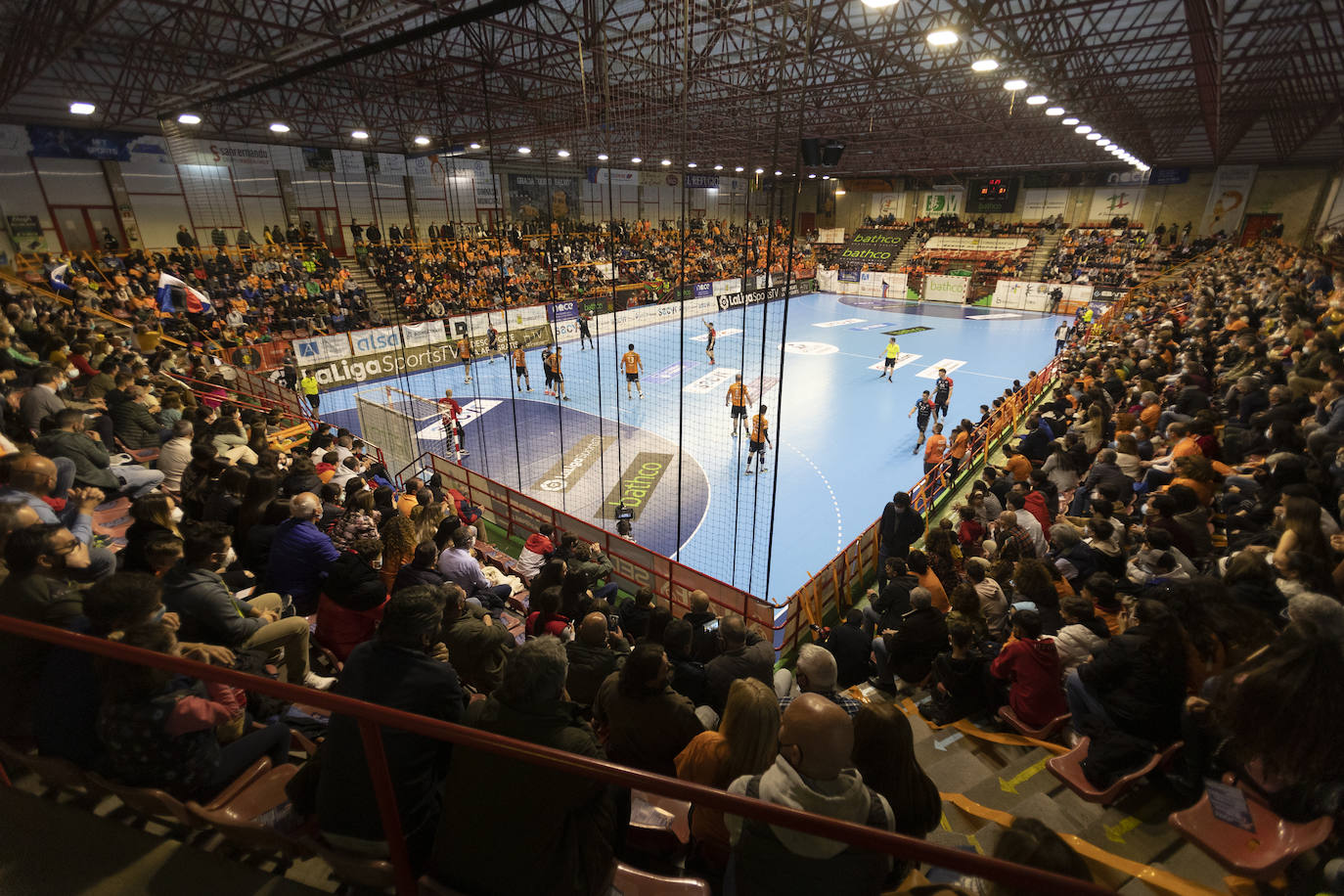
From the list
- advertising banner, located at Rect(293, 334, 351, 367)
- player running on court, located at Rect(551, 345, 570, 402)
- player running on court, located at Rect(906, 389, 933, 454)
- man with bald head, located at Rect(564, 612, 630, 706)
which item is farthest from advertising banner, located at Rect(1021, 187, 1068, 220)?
man with bald head, located at Rect(564, 612, 630, 706)

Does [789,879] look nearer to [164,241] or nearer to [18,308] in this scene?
[18,308]

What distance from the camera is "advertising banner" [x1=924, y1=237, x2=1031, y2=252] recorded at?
40.5 meters

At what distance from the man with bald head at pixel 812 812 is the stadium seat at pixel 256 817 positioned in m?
1.70

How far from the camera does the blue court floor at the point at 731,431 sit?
1097 centimetres

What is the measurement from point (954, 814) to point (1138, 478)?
6470 millimetres

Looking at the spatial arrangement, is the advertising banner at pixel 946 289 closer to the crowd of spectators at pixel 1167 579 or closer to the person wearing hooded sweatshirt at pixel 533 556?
the crowd of spectators at pixel 1167 579

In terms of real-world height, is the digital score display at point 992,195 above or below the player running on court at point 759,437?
above

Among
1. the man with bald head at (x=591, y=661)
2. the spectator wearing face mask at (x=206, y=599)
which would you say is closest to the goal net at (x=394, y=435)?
the spectator wearing face mask at (x=206, y=599)

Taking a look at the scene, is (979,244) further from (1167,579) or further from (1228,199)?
(1167,579)

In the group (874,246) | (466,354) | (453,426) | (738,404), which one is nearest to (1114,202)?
(874,246)

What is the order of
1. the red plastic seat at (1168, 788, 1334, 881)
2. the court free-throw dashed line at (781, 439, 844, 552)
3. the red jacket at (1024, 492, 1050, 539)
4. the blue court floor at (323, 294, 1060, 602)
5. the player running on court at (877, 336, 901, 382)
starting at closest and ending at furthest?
the red plastic seat at (1168, 788, 1334, 881)
the red jacket at (1024, 492, 1050, 539)
the court free-throw dashed line at (781, 439, 844, 552)
the blue court floor at (323, 294, 1060, 602)
the player running on court at (877, 336, 901, 382)

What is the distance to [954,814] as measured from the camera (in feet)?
11.0

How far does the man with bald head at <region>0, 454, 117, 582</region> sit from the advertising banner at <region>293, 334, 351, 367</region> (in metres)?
16.7

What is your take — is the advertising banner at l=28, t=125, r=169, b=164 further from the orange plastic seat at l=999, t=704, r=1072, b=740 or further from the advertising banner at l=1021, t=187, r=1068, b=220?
the advertising banner at l=1021, t=187, r=1068, b=220
